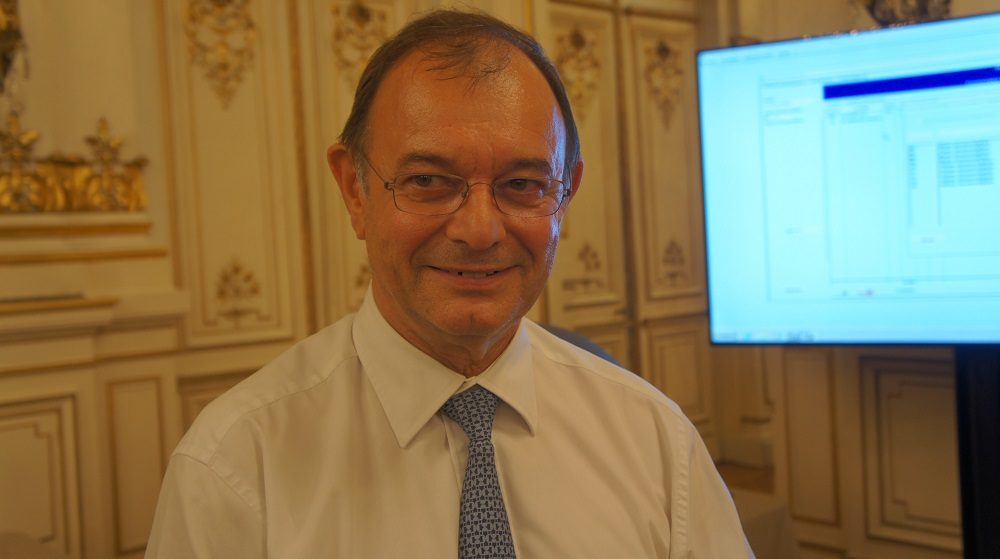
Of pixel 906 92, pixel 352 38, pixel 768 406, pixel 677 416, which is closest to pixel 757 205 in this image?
pixel 906 92

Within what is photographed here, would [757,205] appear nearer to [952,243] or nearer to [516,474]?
[952,243]

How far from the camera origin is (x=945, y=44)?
2201 mm

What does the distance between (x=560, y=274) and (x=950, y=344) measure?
2.22 metres

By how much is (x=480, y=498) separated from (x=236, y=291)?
2.37 m

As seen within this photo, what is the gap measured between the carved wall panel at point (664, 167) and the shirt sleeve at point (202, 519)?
3.74 metres

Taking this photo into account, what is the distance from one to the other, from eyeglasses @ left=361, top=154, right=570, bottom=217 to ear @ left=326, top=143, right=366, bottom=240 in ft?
0.32

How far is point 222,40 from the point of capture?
3203mm

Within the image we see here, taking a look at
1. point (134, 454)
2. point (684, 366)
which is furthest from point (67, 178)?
point (684, 366)

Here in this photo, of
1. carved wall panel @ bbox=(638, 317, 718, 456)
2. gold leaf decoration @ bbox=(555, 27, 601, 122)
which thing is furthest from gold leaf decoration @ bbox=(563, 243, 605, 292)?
gold leaf decoration @ bbox=(555, 27, 601, 122)

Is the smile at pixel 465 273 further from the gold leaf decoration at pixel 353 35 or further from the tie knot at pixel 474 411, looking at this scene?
the gold leaf decoration at pixel 353 35

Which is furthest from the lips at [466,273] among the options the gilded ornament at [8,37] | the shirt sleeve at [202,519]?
the gilded ornament at [8,37]

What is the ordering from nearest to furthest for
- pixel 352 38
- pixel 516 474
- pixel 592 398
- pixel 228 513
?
pixel 228 513
pixel 516 474
pixel 592 398
pixel 352 38

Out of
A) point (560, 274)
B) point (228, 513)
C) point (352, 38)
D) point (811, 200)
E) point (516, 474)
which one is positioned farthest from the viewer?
point (560, 274)

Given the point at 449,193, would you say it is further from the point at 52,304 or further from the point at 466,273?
the point at 52,304
